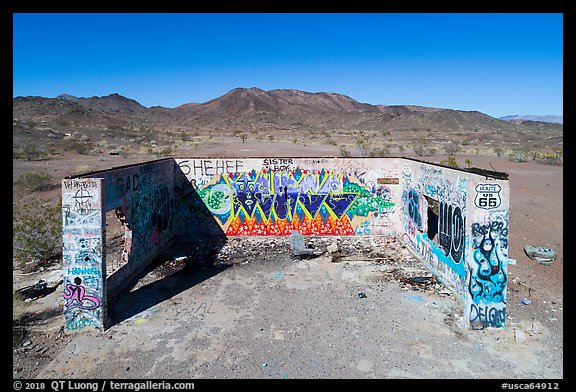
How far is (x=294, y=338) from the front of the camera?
7484 millimetres

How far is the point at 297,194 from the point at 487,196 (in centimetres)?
729

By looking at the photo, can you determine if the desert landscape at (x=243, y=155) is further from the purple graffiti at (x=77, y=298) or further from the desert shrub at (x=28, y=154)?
the purple graffiti at (x=77, y=298)

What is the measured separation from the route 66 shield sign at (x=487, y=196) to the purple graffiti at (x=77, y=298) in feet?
24.3

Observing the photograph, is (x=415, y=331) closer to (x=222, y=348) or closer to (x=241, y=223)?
(x=222, y=348)

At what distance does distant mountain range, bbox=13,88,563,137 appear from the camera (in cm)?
6144

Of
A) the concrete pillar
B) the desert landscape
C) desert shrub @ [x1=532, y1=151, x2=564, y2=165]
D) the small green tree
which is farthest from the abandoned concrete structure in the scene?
desert shrub @ [x1=532, y1=151, x2=564, y2=165]

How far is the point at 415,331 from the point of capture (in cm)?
771

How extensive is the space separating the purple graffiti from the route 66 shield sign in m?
7.41

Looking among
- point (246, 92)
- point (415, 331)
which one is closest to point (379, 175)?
point (415, 331)

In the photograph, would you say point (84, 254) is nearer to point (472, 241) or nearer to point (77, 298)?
point (77, 298)

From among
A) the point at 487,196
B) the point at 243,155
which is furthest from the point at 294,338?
the point at 243,155

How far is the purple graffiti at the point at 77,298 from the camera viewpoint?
25.0 feet

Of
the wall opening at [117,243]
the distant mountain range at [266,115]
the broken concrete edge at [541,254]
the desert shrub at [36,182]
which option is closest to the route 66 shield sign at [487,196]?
the broken concrete edge at [541,254]
